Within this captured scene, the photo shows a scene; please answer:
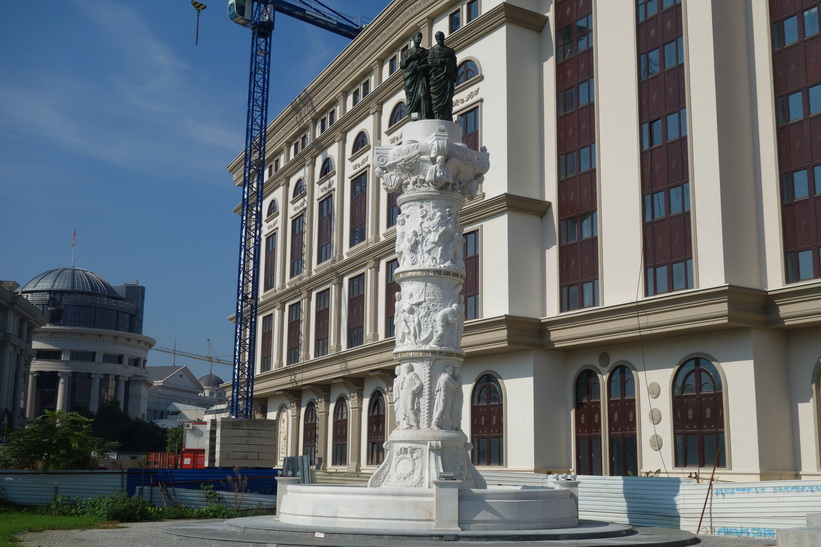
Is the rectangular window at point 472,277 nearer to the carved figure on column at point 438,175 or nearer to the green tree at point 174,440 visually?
the carved figure on column at point 438,175

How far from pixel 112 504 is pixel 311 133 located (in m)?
35.6

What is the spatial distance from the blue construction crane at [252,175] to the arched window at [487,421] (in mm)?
29341

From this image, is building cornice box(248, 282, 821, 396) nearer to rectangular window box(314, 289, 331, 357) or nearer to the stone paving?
the stone paving

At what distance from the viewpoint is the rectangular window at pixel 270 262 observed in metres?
65.3

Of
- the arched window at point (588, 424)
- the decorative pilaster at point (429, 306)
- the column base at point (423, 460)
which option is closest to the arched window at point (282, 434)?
the arched window at point (588, 424)

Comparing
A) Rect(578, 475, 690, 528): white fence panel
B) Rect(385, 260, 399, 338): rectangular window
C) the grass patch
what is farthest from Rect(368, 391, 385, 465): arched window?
the grass patch

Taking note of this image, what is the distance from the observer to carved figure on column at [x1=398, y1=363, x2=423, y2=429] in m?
22.0

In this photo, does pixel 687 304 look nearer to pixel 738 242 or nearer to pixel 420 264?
pixel 738 242

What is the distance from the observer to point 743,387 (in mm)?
29234

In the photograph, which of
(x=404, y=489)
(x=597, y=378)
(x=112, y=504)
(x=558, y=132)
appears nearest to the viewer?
(x=404, y=489)

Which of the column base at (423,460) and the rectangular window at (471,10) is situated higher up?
the rectangular window at (471,10)

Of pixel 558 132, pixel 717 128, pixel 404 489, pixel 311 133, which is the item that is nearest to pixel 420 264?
pixel 404 489

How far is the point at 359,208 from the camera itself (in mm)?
51312

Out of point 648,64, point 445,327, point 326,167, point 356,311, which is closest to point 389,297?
point 356,311
